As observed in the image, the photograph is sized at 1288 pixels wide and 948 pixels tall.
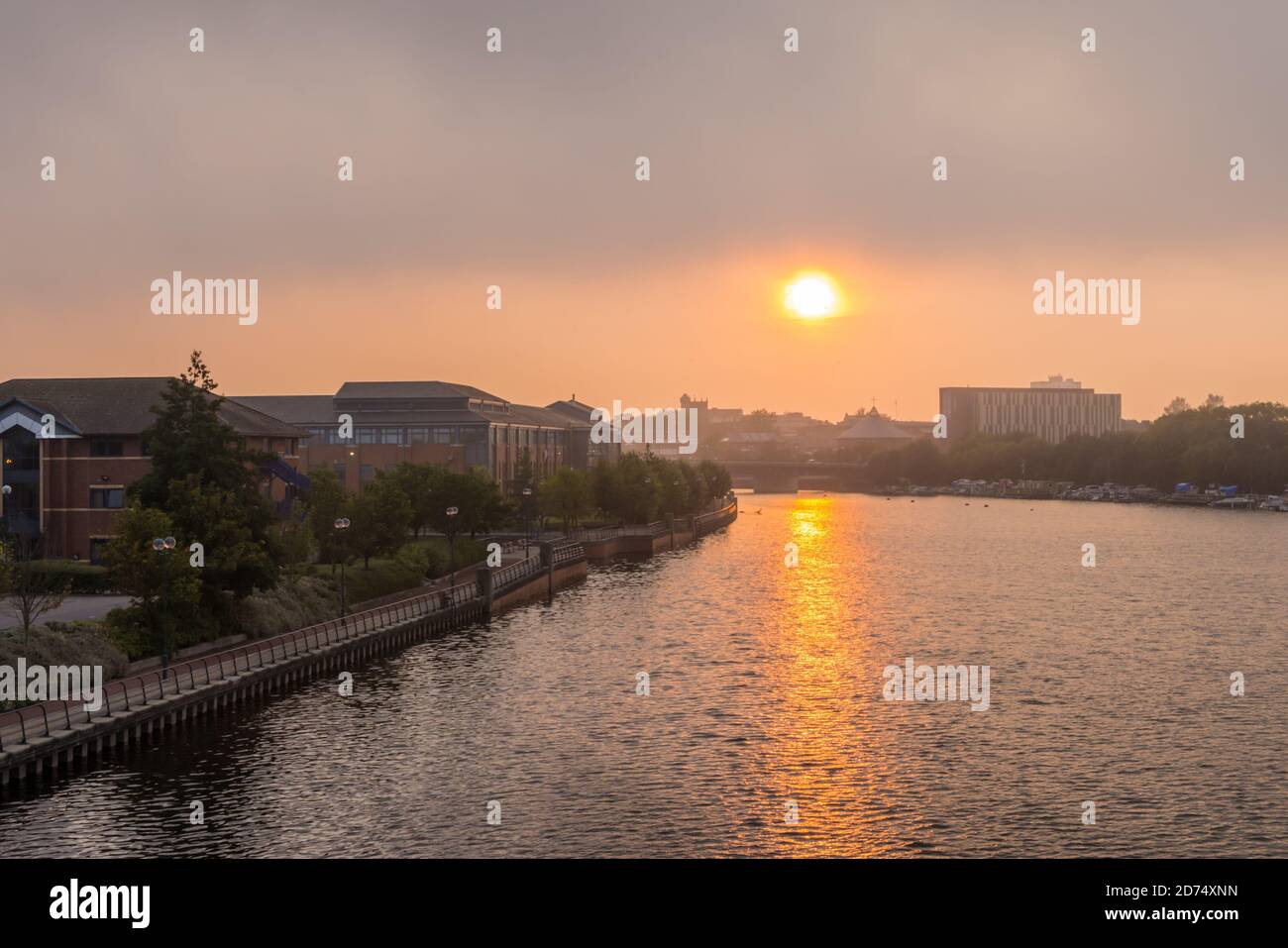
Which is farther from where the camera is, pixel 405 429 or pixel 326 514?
pixel 405 429

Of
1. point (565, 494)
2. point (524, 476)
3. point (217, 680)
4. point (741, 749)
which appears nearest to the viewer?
point (741, 749)

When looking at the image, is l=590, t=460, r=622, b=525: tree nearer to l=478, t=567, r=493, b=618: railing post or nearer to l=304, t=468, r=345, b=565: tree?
l=478, t=567, r=493, b=618: railing post

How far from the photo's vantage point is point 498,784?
3912 centimetres

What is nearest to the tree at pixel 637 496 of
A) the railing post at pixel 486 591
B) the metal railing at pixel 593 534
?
the metal railing at pixel 593 534

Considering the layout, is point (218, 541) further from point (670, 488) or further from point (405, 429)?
point (670, 488)

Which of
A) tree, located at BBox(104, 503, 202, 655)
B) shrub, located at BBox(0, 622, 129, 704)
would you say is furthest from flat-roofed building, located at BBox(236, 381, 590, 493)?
shrub, located at BBox(0, 622, 129, 704)

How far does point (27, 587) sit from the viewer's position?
4741 cm

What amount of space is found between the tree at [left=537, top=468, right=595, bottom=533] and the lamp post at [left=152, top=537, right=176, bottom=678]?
269 feet

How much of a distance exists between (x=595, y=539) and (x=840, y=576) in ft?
92.9

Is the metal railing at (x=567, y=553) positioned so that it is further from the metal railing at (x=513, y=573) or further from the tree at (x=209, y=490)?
the tree at (x=209, y=490)

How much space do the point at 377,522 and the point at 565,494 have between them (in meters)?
55.9

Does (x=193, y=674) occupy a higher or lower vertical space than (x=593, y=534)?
lower

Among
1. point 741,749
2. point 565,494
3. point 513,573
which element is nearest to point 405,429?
point 565,494
